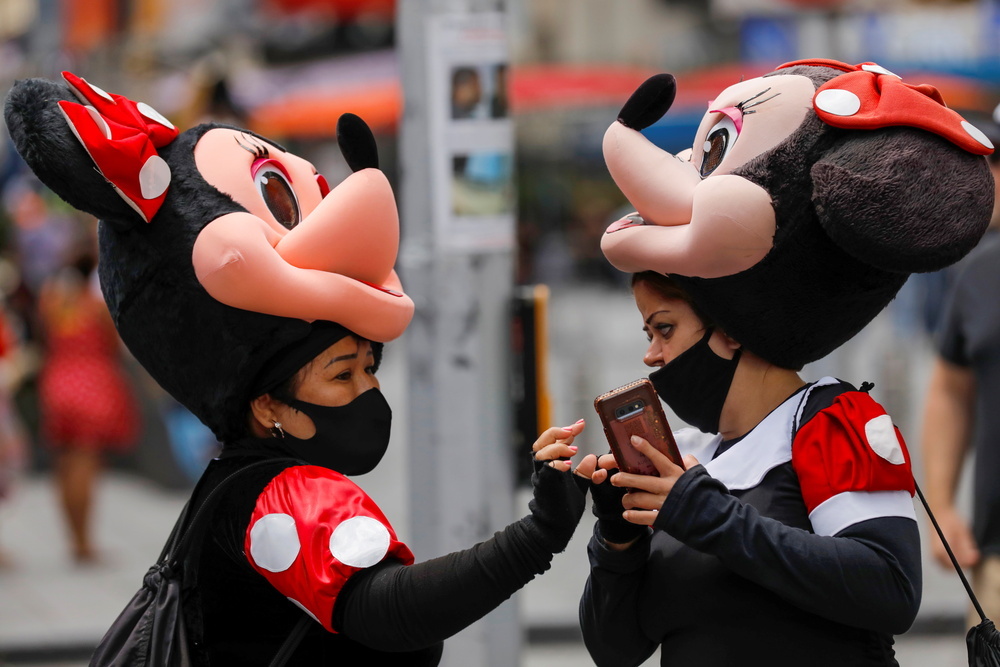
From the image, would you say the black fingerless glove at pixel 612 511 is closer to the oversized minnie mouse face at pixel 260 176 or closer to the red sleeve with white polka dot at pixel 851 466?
the red sleeve with white polka dot at pixel 851 466

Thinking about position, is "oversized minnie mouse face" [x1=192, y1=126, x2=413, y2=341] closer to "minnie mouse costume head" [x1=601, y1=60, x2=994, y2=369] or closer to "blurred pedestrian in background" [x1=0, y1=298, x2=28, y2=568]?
"minnie mouse costume head" [x1=601, y1=60, x2=994, y2=369]

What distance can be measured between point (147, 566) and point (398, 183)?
12.4 ft

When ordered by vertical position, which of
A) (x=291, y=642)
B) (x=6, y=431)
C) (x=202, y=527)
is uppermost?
(x=202, y=527)

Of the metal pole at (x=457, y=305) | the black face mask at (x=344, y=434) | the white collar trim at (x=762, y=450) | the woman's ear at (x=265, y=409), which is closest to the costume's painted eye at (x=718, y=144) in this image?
the white collar trim at (x=762, y=450)

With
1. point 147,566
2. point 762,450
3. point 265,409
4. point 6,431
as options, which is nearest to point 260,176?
point 265,409

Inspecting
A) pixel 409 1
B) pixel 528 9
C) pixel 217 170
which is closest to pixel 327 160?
pixel 528 9

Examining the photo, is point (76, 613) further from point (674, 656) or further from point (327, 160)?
point (327, 160)

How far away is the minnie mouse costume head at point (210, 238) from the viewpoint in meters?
2.17

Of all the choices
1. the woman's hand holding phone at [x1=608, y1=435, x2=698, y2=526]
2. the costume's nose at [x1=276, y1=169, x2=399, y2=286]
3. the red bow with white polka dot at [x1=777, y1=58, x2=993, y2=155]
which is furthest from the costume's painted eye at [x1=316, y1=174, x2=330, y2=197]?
the red bow with white polka dot at [x1=777, y1=58, x2=993, y2=155]

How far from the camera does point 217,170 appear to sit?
7.61 ft

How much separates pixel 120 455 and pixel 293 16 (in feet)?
58.5

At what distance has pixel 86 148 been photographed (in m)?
2.15

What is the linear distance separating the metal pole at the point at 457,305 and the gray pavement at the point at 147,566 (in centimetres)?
18

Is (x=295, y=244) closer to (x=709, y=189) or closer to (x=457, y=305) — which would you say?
(x=709, y=189)
